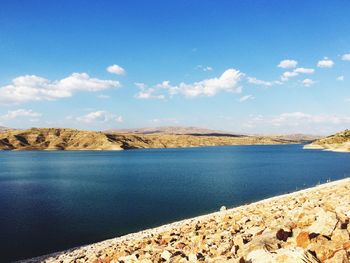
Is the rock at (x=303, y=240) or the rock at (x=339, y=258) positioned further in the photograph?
the rock at (x=303, y=240)

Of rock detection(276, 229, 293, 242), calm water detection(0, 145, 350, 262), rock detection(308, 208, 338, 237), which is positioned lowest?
calm water detection(0, 145, 350, 262)

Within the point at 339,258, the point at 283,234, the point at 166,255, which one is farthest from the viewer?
the point at 166,255

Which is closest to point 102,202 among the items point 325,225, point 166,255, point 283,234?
point 166,255

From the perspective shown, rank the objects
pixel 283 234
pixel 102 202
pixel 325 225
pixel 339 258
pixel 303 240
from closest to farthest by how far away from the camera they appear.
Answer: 1. pixel 339 258
2. pixel 303 240
3. pixel 325 225
4. pixel 283 234
5. pixel 102 202

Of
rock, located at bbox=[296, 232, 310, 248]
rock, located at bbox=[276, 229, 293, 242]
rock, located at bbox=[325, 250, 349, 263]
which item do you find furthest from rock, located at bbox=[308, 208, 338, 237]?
rock, located at bbox=[325, 250, 349, 263]

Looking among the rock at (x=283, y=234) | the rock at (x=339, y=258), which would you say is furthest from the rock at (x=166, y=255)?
the rock at (x=339, y=258)

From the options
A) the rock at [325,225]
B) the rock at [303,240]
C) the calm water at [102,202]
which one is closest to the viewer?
the rock at [303,240]

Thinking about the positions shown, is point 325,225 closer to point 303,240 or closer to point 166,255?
point 303,240

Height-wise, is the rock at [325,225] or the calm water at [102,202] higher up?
the rock at [325,225]

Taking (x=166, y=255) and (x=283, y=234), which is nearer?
(x=283, y=234)

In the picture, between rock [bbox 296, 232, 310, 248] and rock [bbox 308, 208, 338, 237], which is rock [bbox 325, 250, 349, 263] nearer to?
rock [bbox 296, 232, 310, 248]

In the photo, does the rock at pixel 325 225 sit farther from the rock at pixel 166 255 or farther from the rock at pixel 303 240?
the rock at pixel 166 255

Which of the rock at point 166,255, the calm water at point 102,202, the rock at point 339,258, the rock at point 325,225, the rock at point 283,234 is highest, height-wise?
the rock at point 325,225

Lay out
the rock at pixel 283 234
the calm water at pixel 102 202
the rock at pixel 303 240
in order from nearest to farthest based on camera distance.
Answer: the rock at pixel 303 240
the rock at pixel 283 234
the calm water at pixel 102 202
